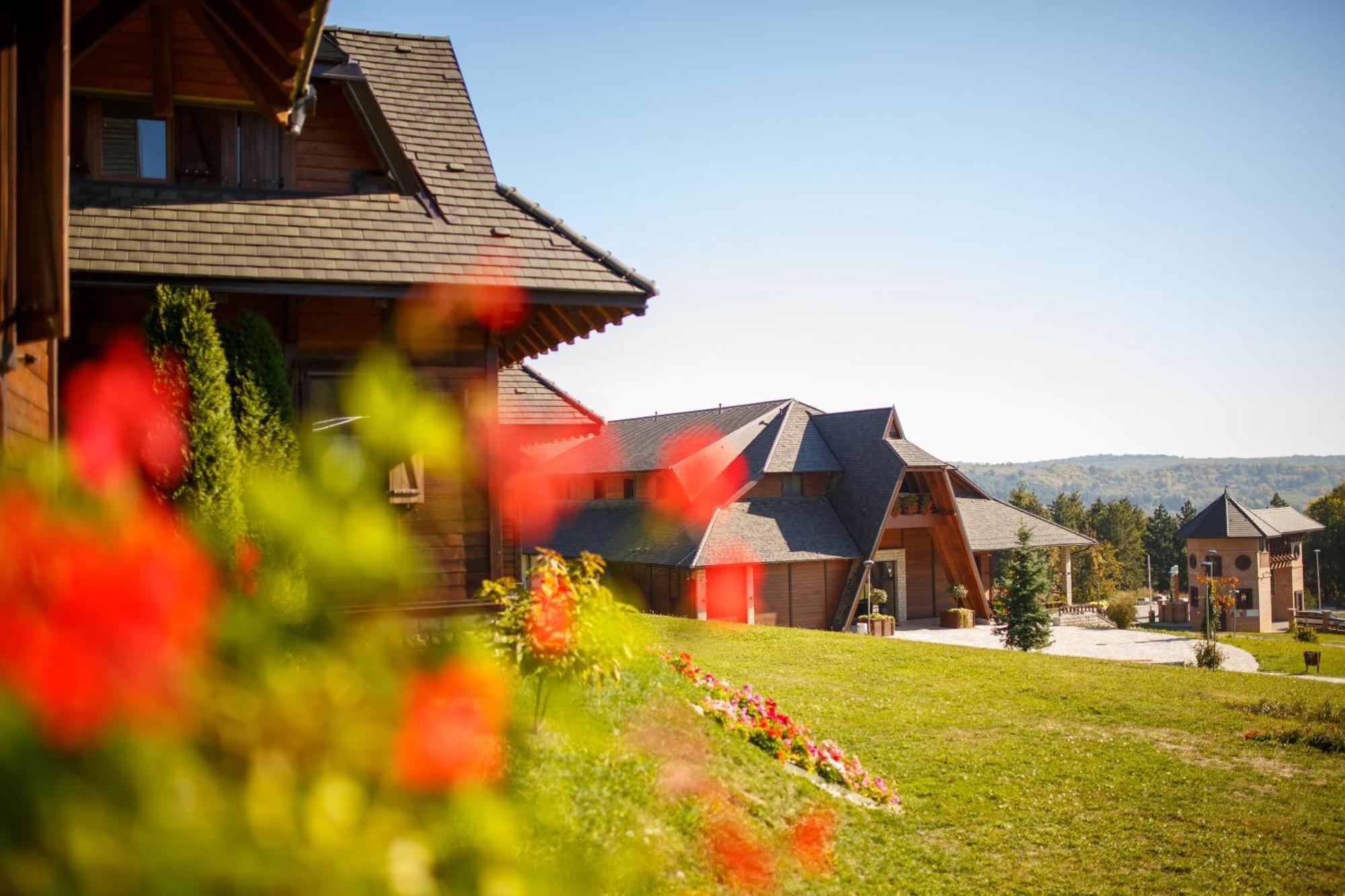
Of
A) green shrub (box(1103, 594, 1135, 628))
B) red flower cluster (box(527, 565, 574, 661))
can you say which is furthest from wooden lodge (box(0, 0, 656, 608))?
green shrub (box(1103, 594, 1135, 628))

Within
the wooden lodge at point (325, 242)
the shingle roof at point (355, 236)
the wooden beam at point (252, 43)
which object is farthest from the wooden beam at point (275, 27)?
the shingle roof at point (355, 236)

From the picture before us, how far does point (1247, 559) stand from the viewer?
60.5m

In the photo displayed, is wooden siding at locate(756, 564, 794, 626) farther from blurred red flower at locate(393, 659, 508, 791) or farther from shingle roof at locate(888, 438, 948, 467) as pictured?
blurred red flower at locate(393, 659, 508, 791)

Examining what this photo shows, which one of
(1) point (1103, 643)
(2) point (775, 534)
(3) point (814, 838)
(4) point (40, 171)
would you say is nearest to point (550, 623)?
(3) point (814, 838)

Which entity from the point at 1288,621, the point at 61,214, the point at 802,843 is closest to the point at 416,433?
the point at 61,214

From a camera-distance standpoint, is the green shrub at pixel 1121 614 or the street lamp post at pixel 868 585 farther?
the green shrub at pixel 1121 614

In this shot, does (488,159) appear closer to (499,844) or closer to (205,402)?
(205,402)

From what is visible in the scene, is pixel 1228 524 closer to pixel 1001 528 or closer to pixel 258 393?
pixel 1001 528

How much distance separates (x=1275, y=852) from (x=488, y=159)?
39.5ft

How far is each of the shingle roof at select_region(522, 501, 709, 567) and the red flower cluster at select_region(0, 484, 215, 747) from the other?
29820 millimetres

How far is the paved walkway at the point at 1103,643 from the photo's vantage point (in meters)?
31.1

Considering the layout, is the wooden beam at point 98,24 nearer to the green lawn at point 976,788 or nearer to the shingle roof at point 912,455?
the green lawn at point 976,788

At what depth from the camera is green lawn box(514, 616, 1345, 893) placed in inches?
305

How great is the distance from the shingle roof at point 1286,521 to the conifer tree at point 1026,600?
39.6 meters
